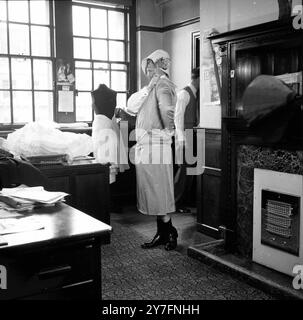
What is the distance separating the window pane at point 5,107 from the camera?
18.0ft

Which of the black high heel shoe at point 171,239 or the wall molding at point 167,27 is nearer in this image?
the black high heel shoe at point 171,239

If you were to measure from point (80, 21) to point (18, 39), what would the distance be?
930mm

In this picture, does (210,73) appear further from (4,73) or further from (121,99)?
(4,73)

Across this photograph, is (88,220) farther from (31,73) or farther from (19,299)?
(31,73)

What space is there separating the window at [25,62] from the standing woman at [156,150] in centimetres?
223

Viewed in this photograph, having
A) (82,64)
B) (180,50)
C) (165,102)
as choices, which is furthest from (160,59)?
(82,64)

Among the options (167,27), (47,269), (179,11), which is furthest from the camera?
(167,27)

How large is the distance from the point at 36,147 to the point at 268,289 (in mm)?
2240

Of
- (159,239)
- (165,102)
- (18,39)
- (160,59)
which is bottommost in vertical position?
(159,239)

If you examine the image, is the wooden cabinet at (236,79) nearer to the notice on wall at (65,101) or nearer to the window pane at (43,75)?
the notice on wall at (65,101)

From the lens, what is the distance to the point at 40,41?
18.6ft

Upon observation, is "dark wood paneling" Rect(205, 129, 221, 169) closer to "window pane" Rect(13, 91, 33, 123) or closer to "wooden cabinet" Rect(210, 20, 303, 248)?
"wooden cabinet" Rect(210, 20, 303, 248)

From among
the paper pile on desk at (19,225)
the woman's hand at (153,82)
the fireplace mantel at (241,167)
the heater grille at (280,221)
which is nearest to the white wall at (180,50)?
the woman's hand at (153,82)

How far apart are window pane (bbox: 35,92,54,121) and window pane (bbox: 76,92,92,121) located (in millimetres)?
396
